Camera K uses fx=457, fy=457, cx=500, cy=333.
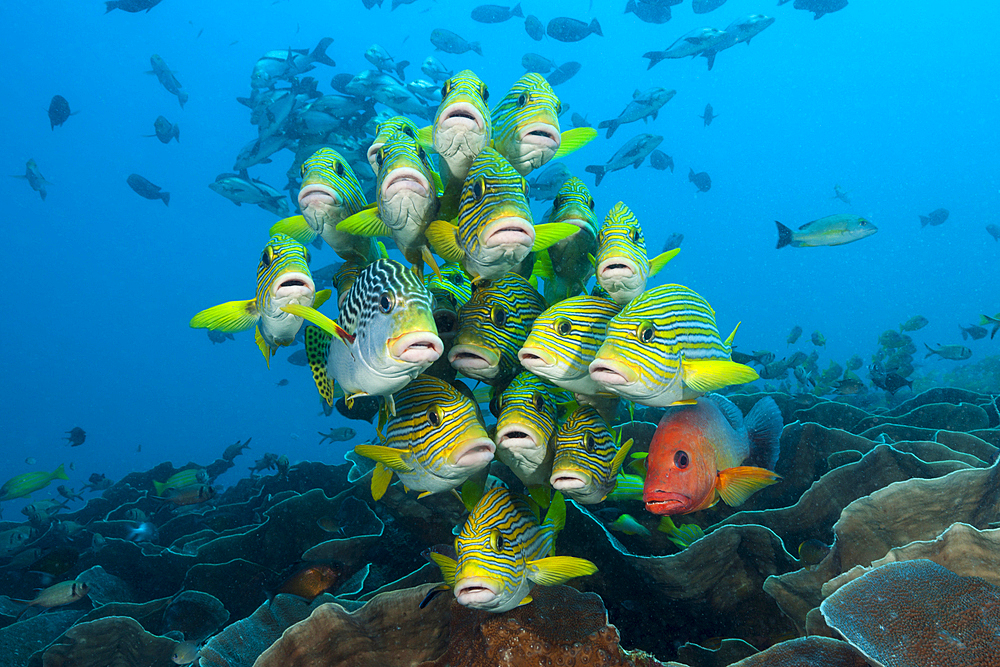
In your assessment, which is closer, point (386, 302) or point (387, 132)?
point (386, 302)

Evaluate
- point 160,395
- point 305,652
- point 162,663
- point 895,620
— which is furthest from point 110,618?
point 160,395

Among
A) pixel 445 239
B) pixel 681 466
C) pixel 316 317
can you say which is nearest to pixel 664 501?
pixel 681 466

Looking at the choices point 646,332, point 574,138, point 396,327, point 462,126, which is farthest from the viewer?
point 574,138

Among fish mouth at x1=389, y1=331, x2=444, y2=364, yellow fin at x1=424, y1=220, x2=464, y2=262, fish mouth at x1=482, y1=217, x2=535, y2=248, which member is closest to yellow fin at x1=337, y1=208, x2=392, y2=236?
yellow fin at x1=424, y1=220, x2=464, y2=262

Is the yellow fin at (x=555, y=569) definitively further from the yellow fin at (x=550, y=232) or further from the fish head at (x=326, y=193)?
the fish head at (x=326, y=193)

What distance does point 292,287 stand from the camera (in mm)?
1575

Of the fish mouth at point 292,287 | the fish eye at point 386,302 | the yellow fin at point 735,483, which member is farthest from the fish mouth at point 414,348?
the yellow fin at point 735,483

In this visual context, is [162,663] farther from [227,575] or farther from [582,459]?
[582,459]

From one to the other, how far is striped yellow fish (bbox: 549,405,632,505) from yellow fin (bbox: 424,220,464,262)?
794 mm

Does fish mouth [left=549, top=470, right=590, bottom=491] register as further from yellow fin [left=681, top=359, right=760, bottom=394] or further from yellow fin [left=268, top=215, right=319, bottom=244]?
yellow fin [left=268, top=215, right=319, bottom=244]

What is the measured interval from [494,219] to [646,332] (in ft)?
2.06

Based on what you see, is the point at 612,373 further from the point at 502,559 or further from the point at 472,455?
the point at 502,559

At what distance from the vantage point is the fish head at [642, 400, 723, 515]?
5.62 feet

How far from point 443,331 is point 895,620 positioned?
1.81 metres
